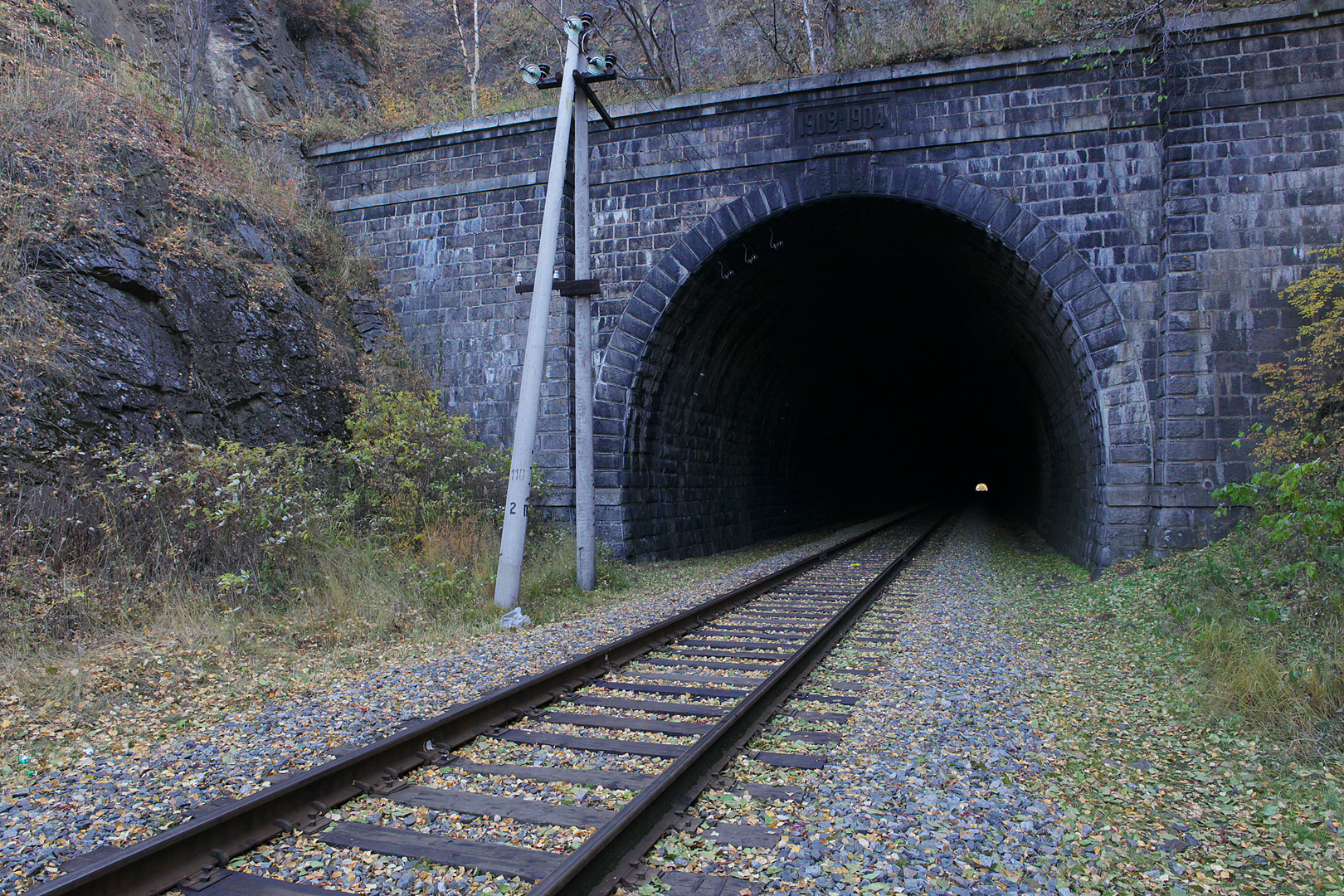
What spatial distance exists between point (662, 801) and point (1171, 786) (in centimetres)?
252

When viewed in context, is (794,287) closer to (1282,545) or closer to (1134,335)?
(1134,335)

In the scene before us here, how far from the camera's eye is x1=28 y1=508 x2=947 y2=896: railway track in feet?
9.63

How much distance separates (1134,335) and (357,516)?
32.7 ft

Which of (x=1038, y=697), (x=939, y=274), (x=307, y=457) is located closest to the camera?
(x=1038, y=697)

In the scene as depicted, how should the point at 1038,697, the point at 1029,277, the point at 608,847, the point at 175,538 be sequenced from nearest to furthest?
1. the point at 608,847
2. the point at 1038,697
3. the point at 175,538
4. the point at 1029,277

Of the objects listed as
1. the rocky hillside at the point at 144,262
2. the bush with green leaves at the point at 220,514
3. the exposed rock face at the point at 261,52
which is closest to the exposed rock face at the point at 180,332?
the rocky hillside at the point at 144,262

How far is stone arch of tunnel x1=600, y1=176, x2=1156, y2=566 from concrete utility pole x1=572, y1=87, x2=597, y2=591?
260cm

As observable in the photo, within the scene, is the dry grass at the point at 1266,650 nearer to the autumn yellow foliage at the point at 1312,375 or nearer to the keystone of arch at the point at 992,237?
the autumn yellow foliage at the point at 1312,375

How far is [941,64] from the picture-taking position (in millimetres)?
11062

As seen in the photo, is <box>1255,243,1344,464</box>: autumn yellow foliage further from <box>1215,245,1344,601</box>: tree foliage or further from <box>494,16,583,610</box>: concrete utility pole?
<box>494,16,583,610</box>: concrete utility pole

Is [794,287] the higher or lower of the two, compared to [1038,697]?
higher

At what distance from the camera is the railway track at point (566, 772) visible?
9.63ft

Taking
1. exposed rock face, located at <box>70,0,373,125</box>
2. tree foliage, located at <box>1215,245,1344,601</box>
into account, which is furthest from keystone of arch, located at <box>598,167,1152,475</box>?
exposed rock face, located at <box>70,0,373,125</box>

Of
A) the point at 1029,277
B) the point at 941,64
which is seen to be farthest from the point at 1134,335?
the point at 941,64
